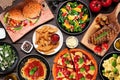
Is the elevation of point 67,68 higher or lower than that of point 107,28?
lower

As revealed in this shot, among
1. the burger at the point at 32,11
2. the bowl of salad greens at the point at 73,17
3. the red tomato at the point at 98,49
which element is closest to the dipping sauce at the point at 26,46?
the burger at the point at 32,11

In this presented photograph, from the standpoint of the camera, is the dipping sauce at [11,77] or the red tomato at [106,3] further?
the red tomato at [106,3]

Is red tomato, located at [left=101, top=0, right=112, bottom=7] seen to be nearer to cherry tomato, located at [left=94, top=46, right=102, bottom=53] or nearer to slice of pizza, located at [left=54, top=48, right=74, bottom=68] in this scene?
cherry tomato, located at [left=94, top=46, right=102, bottom=53]

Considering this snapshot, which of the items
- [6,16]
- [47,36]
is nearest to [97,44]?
[47,36]

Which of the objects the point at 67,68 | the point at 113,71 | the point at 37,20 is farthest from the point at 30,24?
the point at 113,71

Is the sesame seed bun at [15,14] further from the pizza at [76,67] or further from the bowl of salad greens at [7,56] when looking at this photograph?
the pizza at [76,67]

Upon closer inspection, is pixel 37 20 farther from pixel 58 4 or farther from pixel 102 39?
pixel 102 39

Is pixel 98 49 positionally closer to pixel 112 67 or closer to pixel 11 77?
pixel 112 67
